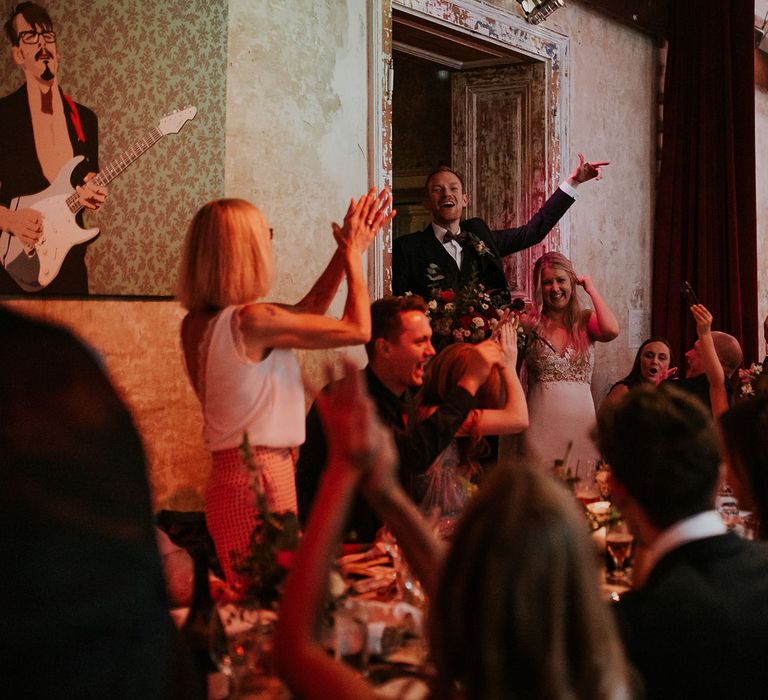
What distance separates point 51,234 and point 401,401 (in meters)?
1.34

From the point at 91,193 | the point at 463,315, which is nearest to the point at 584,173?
the point at 463,315

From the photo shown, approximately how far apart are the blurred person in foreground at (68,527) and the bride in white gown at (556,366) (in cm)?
432

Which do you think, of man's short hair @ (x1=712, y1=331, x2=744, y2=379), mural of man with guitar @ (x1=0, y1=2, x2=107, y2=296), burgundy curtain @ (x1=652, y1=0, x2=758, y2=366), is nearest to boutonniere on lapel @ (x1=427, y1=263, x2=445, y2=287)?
man's short hair @ (x1=712, y1=331, x2=744, y2=379)

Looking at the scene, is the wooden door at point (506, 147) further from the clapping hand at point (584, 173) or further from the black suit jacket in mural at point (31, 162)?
the black suit jacket in mural at point (31, 162)

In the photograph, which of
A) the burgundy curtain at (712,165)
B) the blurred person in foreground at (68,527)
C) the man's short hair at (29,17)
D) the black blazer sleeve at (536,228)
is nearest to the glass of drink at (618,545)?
the blurred person in foreground at (68,527)

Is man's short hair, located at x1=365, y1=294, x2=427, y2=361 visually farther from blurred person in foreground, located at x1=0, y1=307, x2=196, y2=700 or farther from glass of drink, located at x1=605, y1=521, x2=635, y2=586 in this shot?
blurred person in foreground, located at x1=0, y1=307, x2=196, y2=700

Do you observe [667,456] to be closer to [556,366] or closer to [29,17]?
[29,17]

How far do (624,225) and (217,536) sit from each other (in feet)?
15.7

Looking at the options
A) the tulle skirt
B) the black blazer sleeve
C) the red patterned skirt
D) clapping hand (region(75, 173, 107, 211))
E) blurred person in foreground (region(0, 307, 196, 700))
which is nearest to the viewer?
blurred person in foreground (region(0, 307, 196, 700))

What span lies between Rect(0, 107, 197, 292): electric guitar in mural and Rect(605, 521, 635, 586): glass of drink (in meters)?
2.06

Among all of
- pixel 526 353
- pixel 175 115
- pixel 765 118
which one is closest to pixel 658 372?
pixel 526 353

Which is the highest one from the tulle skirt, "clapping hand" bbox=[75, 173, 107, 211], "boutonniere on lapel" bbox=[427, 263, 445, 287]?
"clapping hand" bbox=[75, 173, 107, 211]

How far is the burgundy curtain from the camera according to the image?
6918 mm

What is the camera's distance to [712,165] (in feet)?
22.9
